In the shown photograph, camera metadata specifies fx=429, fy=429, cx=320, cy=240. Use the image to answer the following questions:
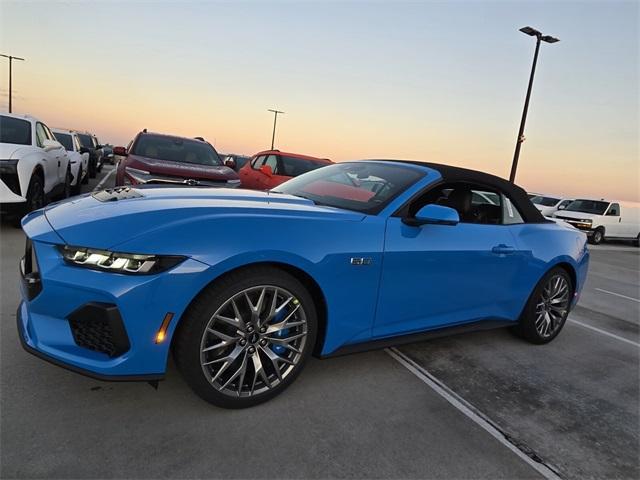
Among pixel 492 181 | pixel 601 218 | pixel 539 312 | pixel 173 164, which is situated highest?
pixel 492 181

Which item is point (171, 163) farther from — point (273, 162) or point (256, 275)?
point (256, 275)

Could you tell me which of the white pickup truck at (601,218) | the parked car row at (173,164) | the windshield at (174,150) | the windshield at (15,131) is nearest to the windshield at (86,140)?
the parked car row at (173,164)

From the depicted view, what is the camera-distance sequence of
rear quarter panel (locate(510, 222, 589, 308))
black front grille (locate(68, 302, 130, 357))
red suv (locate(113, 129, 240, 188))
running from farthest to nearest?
1. red suv (locate(113, 129, 240, 188))
2. rear quarter panel (locate(510, 222, 589, 308))
3. black front grille (locate(68, 302, 130, 357))

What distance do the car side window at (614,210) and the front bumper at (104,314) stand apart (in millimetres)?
20291

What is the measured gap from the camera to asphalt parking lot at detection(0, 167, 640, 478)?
6.38 feet

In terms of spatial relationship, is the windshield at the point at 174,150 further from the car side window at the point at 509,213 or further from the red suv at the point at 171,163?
the car side window at the point at 509,213

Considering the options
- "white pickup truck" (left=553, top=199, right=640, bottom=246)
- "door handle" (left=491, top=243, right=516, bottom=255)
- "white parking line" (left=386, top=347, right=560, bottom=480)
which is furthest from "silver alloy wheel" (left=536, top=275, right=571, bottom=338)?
"white pickup truck" (left=553, top=199, right=640, bottom=246)

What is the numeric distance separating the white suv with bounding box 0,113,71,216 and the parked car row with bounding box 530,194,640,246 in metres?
16.2

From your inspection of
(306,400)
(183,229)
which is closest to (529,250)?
(306,400)

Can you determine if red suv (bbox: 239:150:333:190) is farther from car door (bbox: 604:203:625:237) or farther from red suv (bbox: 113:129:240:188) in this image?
car door (bbox: 604:203:625:237)

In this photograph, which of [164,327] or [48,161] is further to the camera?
[48,161]

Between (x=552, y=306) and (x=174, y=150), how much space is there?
6052 mm

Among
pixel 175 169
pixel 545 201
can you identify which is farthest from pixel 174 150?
pixel 545 201

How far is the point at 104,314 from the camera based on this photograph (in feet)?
6.31
